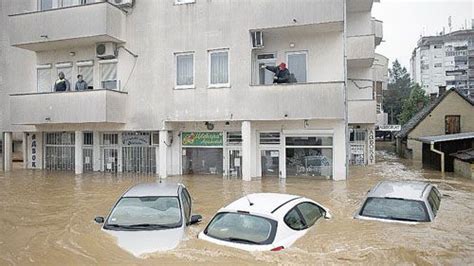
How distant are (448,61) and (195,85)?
86087 millimetres

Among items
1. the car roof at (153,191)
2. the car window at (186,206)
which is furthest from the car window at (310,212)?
the car roof at (153,191)

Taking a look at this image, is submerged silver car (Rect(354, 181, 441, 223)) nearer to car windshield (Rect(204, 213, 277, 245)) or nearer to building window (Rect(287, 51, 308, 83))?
car windshield (Rect(204, 213, 277, 245))

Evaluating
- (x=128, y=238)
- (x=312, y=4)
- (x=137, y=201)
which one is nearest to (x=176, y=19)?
(x=312, y=4)

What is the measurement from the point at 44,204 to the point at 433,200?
Answer: 1167cm

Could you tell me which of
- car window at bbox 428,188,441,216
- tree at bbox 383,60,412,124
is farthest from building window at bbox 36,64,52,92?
tree at bbox 383,60,412,124

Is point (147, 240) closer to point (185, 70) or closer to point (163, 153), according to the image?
point (163, 153)

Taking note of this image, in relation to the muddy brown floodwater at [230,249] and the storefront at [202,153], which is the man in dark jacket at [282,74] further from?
the muddy brown floodwater at [230,249]

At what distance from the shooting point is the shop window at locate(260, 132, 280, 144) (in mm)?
19717

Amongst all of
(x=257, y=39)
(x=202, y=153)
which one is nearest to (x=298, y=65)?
(x=257, y=39)

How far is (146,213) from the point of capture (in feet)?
26.6

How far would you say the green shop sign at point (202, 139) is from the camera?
68.2 ft

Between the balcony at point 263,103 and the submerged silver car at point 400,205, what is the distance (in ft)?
27.2

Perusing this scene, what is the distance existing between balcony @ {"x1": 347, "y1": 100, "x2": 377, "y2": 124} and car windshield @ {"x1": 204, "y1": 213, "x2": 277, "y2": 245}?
59.1 ft

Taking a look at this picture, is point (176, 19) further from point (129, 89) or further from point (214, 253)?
point (214, 253)
